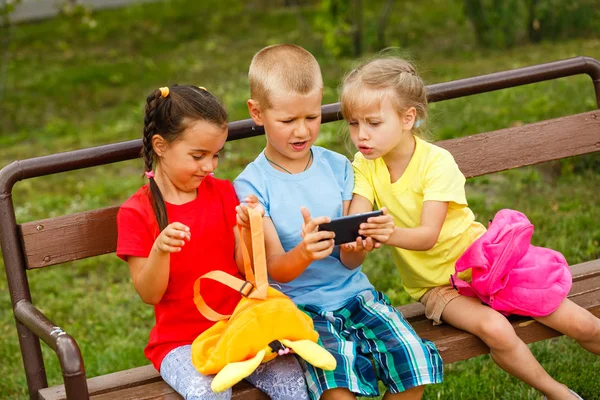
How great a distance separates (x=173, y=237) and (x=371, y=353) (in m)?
0.81

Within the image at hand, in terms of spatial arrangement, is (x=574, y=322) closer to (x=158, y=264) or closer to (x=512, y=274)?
(x=512, y=274)

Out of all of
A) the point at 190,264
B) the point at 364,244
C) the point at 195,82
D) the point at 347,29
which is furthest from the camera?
the point at 195,82

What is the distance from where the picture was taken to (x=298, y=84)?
3.05m

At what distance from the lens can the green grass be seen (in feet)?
15.3

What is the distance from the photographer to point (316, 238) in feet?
9.36

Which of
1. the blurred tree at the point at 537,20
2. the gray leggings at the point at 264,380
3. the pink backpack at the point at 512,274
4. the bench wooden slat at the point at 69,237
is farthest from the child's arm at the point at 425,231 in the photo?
the blurred tree at the point at 537,20

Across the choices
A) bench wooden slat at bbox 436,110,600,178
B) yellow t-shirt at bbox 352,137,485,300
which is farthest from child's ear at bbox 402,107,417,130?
bench wooden slat at bbox 436,110,600,178

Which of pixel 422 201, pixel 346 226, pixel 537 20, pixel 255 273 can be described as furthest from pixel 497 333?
pixel 537 20

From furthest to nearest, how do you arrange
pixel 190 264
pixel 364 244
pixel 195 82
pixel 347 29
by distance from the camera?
pixel 195 82 < pixel 347 29 < pixel 190 264 < pixel 364 244

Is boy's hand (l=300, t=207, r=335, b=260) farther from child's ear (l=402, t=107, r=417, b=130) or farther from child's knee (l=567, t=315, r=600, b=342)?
child's knee (l=567, t=315, r=600, b=342)

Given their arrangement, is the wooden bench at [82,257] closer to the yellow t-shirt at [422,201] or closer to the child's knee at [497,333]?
the child's knee at [497,333]

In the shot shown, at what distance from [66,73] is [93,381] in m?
9.74

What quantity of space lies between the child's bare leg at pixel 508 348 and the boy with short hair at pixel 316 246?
0.21 meters

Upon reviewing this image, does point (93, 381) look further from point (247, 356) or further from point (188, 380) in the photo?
point (247, 356)
